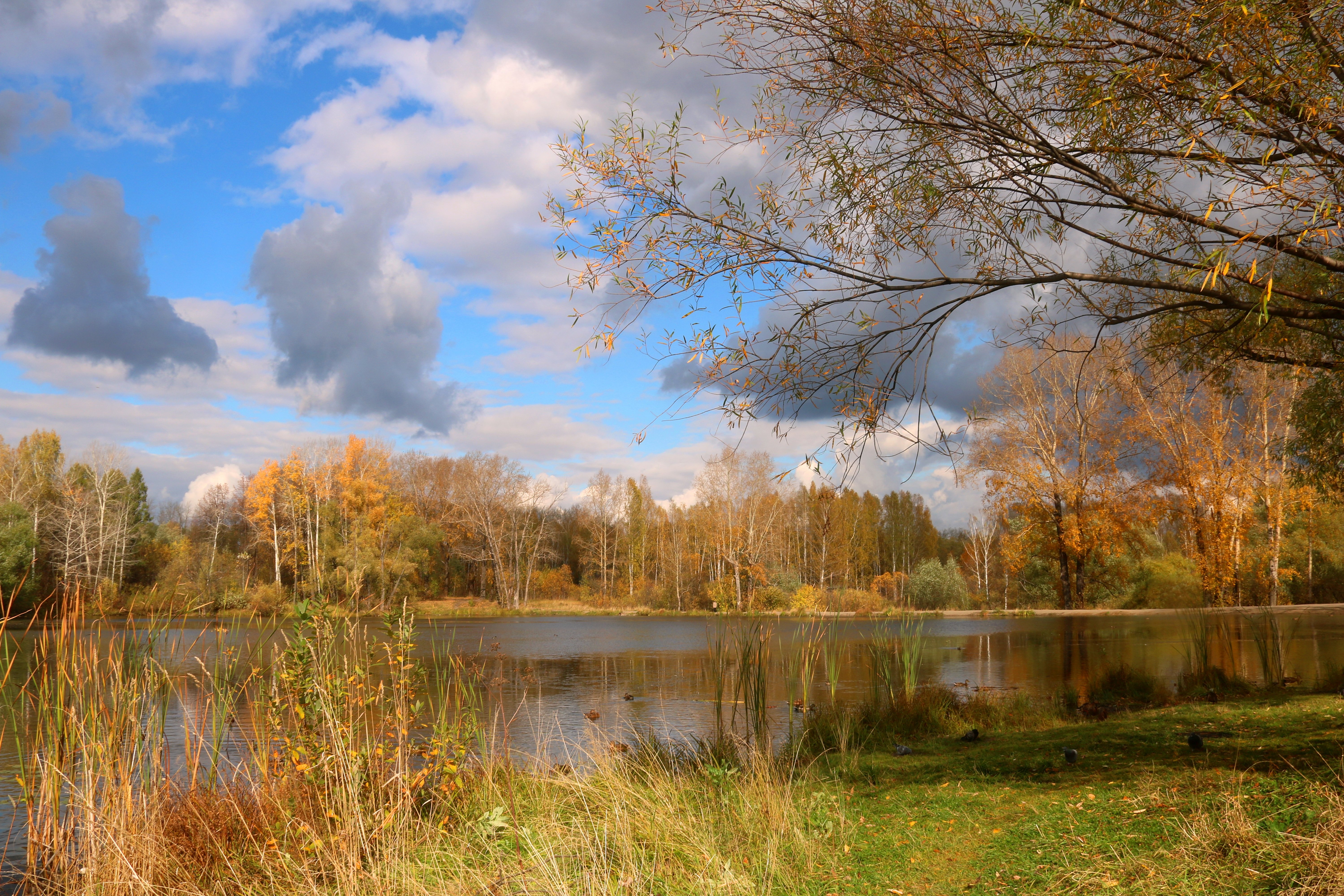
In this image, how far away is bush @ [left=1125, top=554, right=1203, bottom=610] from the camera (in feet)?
88.9

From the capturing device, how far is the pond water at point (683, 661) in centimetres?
759

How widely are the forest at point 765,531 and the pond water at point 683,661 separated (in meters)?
1.20

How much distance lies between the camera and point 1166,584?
28312 mm

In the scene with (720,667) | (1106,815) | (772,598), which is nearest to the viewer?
(1106,815)

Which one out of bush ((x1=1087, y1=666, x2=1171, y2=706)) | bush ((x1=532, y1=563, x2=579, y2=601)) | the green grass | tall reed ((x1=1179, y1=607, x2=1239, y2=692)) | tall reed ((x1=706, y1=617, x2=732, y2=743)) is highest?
tall reed ((x1=706, y1=617, x2=732, y2=743))

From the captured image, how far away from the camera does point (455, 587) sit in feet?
176

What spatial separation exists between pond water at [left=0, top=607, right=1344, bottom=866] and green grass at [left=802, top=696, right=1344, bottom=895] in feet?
5.30

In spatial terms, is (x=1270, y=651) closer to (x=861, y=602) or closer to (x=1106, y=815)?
(x=1106, y=815)

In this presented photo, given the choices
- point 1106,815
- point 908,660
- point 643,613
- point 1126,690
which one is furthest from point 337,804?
point 643,613

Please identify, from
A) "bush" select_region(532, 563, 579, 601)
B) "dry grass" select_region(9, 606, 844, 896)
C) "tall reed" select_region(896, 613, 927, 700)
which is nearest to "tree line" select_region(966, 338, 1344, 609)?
"tall reed" select_region(896, 613, 927, 700)

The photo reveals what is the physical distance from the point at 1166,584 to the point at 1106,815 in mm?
28735

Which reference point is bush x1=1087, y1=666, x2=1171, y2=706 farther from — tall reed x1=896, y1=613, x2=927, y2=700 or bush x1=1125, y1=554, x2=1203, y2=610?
bush x1=1125, y1=554, x2=1203, y2=610

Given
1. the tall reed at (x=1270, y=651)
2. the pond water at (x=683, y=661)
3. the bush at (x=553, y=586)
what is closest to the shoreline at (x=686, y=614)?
the pond water at (x=683, y=661)

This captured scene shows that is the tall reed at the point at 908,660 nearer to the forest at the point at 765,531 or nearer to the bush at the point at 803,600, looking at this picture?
the forest at the point at 765,531
